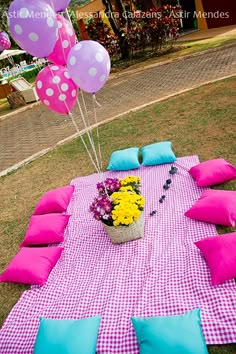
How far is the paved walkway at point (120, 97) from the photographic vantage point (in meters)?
9.87

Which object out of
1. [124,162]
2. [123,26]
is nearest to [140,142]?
[124,162]

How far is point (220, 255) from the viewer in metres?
3.90

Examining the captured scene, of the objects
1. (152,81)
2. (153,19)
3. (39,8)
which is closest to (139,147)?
(39,8)

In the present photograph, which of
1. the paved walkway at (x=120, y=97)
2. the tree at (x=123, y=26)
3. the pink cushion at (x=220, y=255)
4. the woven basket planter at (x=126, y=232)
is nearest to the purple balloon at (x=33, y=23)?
the woven basket planter at (x=126, y=232)

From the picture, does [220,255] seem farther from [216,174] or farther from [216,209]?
[216,174]

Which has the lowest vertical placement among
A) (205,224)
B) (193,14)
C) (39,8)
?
(205,224)

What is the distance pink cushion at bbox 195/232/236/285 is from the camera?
3.74 metres

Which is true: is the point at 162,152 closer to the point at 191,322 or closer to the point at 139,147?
the point at 139,147

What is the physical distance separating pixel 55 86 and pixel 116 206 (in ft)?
5.73

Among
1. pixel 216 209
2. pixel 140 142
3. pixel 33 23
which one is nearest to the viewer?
pixel 33 23

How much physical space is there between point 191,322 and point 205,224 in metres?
1.75

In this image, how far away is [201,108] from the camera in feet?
28.3

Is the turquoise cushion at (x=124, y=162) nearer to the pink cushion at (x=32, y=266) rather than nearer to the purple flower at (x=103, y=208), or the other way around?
the purple flower at (x=103, y=208)

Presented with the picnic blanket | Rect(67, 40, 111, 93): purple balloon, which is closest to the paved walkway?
the picnic blanket
